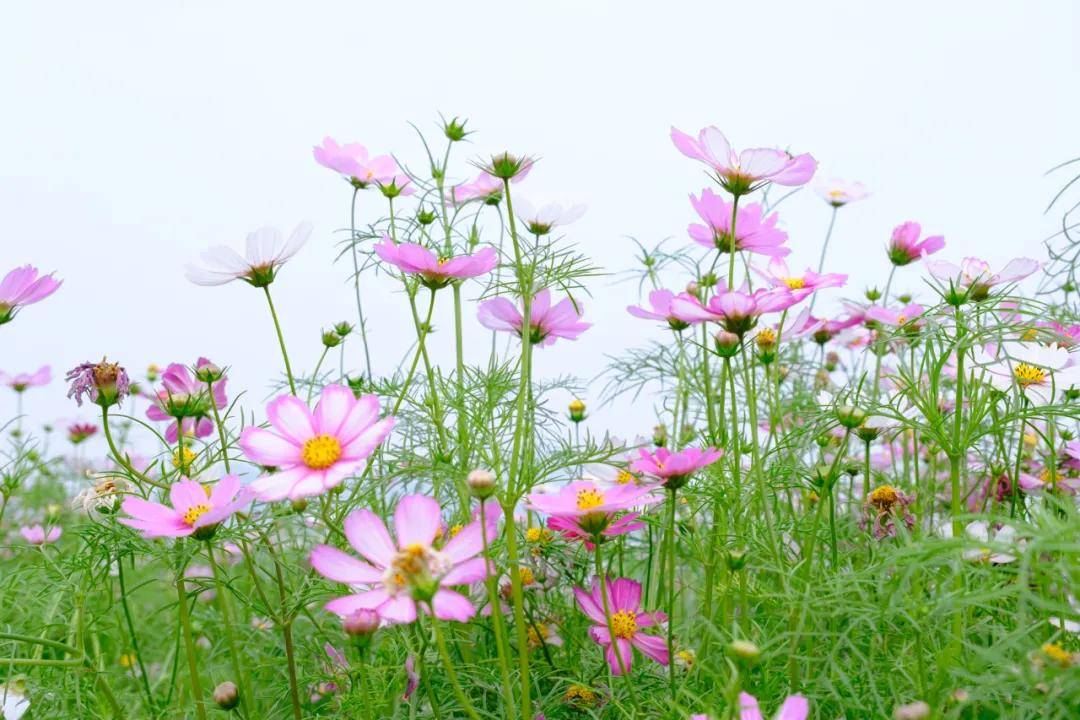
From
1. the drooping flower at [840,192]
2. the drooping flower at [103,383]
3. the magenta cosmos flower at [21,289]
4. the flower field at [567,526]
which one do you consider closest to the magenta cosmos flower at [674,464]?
the flower field at [567,526]

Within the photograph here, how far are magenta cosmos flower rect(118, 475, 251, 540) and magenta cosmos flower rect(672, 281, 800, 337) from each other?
40 centimetres

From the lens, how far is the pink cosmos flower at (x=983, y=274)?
3.23 ft

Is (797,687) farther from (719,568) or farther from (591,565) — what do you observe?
(591,565)

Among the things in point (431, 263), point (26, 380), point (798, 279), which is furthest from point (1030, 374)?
point (26, 380)

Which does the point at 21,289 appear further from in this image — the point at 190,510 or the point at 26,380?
the point at 26,380

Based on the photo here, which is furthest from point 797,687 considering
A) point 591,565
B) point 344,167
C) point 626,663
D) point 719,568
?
point 344,167

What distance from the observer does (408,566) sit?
0.58 m

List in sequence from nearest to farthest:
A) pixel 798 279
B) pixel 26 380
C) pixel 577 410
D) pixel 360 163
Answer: pixel 798 279 < pixel 360 163 < pixel 577 410 < pixel 26 380

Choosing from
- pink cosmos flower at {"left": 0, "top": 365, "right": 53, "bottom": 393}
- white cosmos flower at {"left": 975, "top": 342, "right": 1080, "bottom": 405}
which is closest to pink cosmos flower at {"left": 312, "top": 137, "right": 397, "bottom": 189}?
white cosmos flower at {"left": 975, "top": 342, "right": 1080, "bottom": 405}

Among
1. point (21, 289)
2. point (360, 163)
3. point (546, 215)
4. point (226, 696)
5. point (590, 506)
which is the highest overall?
point (360, 163)

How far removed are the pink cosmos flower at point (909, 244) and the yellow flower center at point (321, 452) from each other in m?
0.89

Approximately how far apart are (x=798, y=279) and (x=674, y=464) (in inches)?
16.1

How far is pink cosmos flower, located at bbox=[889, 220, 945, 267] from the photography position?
128cm

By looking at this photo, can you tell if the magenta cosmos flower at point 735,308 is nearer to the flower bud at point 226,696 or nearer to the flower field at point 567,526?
the flower field at point 567,526
